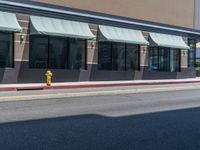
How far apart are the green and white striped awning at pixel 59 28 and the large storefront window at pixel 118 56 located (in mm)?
2706

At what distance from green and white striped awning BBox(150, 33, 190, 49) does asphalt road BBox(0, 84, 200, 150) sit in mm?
19131

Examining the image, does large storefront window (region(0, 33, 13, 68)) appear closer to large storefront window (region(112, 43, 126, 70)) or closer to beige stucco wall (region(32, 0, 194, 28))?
beige stucco wall (region(32, 0, 194, 28))

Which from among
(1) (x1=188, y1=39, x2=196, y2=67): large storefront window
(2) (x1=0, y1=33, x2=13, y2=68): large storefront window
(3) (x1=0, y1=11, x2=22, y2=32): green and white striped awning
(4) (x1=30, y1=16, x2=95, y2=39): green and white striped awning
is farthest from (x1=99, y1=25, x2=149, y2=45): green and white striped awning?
(1) (x1=188, y1=39, x2=196, y2=67): large storefront window

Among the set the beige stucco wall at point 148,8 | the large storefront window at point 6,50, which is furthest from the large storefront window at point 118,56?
the large storefront window at point 6,50

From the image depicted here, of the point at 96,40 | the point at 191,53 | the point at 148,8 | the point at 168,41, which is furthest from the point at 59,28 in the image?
the point at 191,53

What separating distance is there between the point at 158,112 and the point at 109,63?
741 inches

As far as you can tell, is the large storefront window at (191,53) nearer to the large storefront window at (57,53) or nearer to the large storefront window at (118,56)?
the large storefront window at (118,56)

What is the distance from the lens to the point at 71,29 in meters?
28.2

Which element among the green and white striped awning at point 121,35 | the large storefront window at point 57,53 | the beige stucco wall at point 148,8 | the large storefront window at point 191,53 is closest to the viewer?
the large storefront window at point 57,53

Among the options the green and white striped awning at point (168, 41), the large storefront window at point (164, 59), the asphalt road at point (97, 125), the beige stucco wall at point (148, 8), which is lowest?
the asphalt road at point (97, 125)

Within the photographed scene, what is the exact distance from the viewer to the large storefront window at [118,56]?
104 feet

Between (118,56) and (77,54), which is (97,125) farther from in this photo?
(118,56)

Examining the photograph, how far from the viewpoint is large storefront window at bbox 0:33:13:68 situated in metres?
25.3

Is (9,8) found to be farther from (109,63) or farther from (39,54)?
(109,63)
